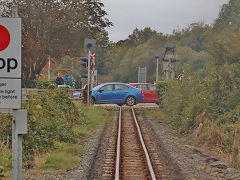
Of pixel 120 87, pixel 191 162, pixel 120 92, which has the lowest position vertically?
pixel 191 162

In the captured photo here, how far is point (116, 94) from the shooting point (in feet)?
72.1

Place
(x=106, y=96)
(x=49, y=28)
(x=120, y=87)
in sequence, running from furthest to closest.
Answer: (x=49, y=28) < (x=120, y=87) < (x=106, y=96)

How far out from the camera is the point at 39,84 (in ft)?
51.4

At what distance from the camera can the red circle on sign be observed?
200 inches

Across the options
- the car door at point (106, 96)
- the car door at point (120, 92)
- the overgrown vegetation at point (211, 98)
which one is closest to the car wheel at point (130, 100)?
the car door at point (120, 92)

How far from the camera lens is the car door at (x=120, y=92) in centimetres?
2202

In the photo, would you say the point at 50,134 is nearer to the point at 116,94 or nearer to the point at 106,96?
the point at 106,96

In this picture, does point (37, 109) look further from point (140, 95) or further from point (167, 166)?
point (140, 95)

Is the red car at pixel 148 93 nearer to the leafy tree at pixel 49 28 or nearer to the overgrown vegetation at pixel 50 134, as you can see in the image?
the overgrown vegetation at pixel 50 134

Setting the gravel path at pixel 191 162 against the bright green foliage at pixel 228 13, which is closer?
the gravel path at pixel 191 162

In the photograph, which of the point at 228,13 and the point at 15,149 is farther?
the point at 228,13

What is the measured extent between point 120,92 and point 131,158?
40.8 feet

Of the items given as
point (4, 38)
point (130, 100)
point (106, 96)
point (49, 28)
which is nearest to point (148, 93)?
point (130, 100)

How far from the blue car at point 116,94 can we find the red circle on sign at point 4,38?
16.7 meters
